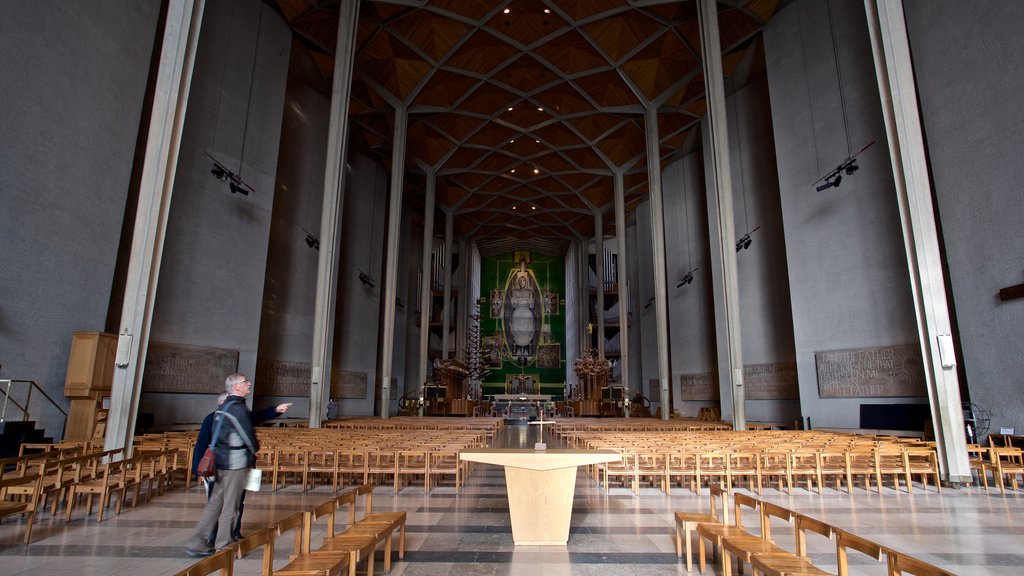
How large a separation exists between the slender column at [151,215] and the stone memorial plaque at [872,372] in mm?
13249

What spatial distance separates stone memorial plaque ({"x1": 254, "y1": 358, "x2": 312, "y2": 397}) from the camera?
13.8 meters

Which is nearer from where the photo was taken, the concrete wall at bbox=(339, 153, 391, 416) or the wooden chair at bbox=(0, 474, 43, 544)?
the wooden chair at bbox=(0, 474, 43, 544)

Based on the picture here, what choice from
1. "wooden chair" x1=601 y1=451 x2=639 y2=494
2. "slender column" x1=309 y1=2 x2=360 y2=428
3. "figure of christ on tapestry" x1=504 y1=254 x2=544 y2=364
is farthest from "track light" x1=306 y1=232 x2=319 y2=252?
"figure of christ on tapestry" x1=504 y1=254 x2=544 y2=364

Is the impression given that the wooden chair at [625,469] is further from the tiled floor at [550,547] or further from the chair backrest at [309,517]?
the chair backrest at [309,517]

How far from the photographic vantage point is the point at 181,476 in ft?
22.9

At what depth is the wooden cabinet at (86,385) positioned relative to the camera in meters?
7.82

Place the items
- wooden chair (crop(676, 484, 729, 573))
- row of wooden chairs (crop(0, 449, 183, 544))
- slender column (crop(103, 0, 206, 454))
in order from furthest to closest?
slender column (crop(103, 0, 206, 454)) < row of wooden chairs (crop(0, 449, 183, 544)) < wooden chair (crop(676, 484, 729, 573))

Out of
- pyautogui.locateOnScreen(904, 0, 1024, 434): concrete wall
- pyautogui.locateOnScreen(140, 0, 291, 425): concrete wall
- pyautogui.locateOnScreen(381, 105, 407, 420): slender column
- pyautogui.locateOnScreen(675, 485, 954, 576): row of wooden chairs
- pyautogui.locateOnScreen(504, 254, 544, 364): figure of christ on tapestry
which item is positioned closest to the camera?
pyautogui.locateOnScreen(675, 485, 954, 576): row of wooden chairs

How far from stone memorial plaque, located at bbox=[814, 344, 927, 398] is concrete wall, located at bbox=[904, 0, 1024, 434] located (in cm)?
113

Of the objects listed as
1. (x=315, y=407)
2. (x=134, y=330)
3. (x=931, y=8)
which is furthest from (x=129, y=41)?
(x=931, y=8)

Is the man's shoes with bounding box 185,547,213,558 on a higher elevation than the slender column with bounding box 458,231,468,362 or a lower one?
lower

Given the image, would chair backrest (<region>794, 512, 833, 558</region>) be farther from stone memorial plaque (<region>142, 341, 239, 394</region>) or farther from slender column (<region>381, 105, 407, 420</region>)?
slender column (<region>381, 105, 407, 420</region>)

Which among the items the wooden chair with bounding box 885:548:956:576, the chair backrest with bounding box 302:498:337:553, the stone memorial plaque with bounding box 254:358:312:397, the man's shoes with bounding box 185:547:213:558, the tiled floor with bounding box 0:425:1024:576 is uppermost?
the stone memorial plaque with bounding box 254:358:312:397

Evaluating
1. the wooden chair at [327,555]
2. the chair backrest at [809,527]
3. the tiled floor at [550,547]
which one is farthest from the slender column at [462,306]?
the chair backrest at [809,527]
